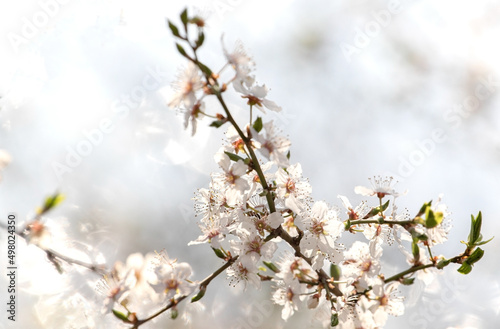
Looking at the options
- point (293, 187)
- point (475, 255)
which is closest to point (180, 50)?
point (293, 187)

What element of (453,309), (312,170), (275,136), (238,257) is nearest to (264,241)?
(238,257)

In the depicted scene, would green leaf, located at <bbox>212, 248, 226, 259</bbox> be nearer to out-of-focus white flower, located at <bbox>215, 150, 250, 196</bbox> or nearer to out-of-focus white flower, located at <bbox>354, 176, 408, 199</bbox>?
out-of-focus white flower, located at <bbox>215, 150, 250, 196</bbox>

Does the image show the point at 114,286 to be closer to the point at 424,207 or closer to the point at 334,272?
the point at 334,272

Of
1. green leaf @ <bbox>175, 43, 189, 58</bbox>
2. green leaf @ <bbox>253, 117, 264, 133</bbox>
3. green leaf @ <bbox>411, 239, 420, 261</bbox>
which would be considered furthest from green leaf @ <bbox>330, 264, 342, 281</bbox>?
green leaf @ <bbox>175, 43, 189, 58</bbox>

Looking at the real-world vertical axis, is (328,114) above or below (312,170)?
above

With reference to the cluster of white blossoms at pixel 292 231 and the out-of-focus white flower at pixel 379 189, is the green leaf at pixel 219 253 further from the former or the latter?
the out-of-focus white flower at pixel 379 189

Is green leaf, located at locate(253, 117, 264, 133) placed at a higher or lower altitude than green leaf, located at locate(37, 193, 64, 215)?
higher

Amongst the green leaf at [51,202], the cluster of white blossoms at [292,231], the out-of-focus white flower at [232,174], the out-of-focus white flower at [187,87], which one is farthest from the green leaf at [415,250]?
the green leaf at [51,202]

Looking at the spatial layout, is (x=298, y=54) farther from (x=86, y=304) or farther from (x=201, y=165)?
(x=86, y=304)
